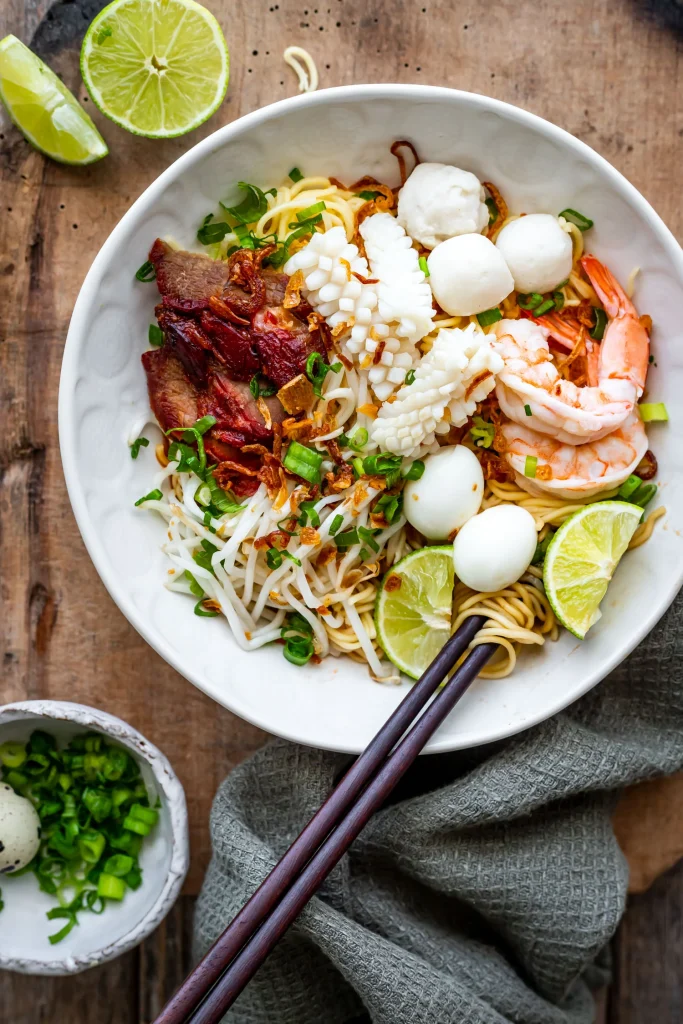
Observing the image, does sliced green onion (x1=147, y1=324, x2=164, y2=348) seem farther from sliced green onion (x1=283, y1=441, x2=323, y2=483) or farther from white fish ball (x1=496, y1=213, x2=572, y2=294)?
→ white fish ball (x1=496, y1=213, x2=572, y2=294)

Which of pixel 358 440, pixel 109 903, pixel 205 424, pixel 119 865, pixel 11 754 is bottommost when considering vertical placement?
pixel 109 903

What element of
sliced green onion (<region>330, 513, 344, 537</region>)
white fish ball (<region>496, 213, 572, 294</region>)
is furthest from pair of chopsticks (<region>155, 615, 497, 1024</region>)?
white fish ball (<region>496, 213, 572, 294</region>)

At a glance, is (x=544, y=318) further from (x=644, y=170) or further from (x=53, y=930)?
(x=53, y=930)

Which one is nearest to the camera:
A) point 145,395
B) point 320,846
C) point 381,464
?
point 320,846

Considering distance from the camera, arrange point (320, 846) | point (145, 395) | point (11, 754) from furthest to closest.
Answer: point (11, 754) → point (145, 395) → point (320, 846)

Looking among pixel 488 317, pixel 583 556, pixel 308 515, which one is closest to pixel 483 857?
pixel 583 556

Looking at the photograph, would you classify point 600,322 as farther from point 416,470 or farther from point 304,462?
point 304,462

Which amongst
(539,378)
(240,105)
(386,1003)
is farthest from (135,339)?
(386,1003)
